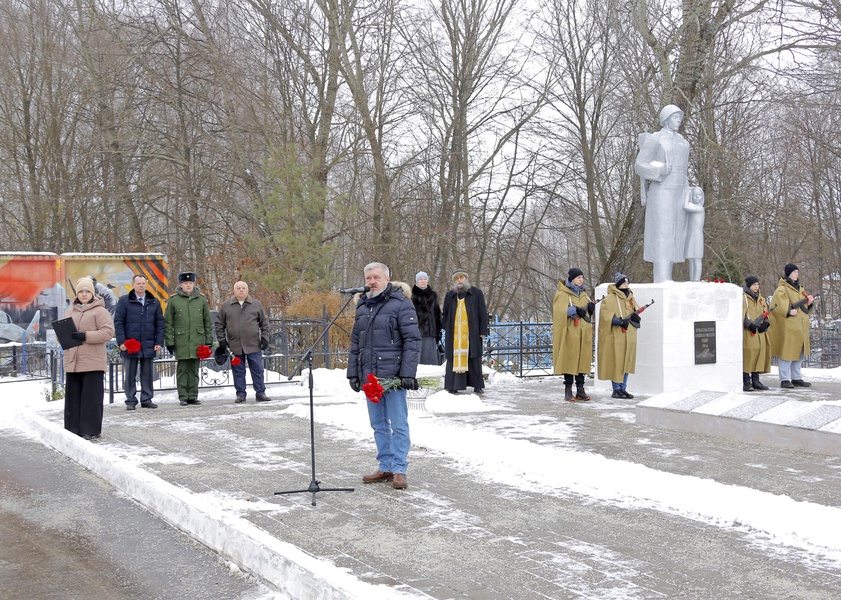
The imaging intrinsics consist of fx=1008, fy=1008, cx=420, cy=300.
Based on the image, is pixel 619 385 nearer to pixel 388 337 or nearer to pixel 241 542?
pixel 388 337

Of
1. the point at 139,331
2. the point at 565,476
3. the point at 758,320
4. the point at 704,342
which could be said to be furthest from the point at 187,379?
the point at 758,320

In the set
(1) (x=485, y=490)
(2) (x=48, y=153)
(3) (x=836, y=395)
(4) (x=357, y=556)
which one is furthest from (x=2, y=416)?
(2) (x=48, y=153)

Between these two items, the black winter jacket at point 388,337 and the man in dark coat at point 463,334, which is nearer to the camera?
the black winter jacket at point 388,337

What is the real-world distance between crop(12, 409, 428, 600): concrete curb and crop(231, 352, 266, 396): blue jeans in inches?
207

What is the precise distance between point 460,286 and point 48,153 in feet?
65.3

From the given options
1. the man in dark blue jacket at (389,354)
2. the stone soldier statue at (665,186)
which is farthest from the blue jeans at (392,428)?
the stone soldier statue at (665,186)

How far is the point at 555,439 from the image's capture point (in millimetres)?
10391

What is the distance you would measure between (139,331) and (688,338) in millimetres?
8039

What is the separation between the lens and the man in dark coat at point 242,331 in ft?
47.8

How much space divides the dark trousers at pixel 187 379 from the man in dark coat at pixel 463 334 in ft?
12.1

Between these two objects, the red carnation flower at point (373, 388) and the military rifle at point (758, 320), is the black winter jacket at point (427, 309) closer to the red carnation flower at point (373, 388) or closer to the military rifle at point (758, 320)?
→ the military rifle at point (758, 320)

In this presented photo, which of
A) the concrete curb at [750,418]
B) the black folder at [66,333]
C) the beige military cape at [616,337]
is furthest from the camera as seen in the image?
the beige military cape at [616,337]

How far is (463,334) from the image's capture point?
14.9 meters

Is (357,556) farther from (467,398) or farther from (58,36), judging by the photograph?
(58,36)
